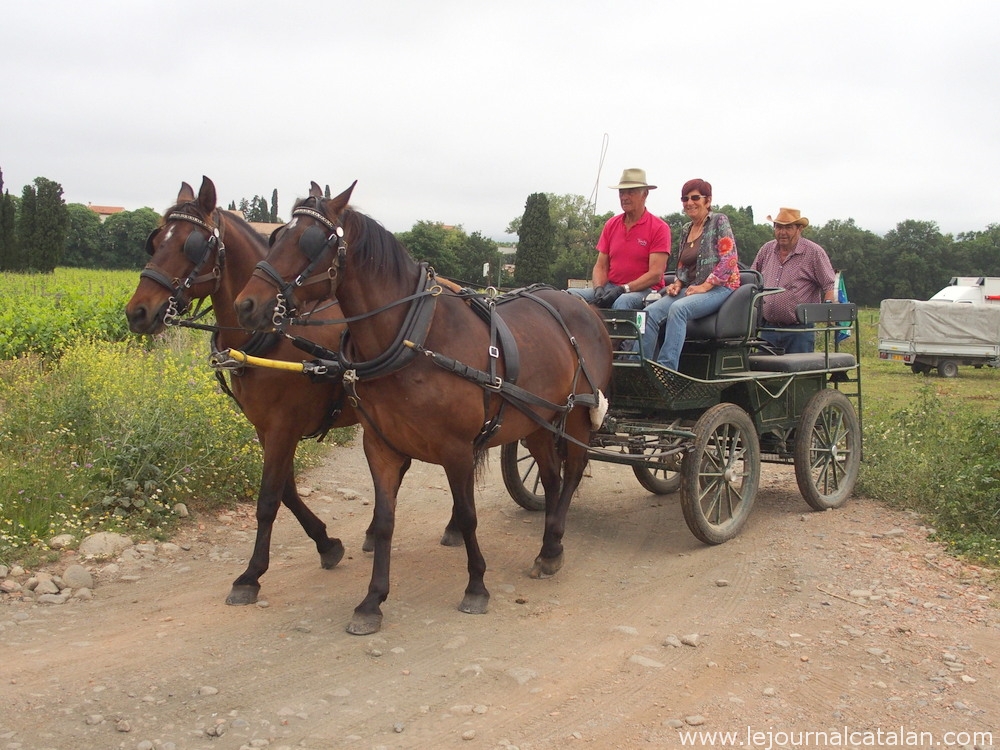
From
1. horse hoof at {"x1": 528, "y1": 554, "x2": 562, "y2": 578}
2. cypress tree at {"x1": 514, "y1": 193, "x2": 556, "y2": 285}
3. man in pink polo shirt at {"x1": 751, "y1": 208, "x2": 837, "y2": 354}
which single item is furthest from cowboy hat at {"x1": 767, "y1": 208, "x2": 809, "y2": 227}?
cypress tree at {"x1": 514, "y1": 193, "x2": 556, "y2": 285}

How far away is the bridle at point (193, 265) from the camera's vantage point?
4.85 m

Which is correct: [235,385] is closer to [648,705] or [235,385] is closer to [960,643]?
[648,705]

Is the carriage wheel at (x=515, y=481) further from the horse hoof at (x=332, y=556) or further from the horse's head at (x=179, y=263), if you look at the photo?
the horse's head at (x=179, y=263)

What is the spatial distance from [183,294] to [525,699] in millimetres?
2954

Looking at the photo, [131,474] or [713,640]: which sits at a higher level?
[131,474]

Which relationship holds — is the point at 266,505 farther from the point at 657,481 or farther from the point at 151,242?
the point at 657,481

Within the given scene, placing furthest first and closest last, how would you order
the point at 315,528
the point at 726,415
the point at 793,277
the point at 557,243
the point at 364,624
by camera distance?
1. the point at 557,243
2. the point at 793,277
3. the point at 726,415
4. the point at 315,528
5. the point at 364,624

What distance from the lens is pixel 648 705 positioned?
388cm

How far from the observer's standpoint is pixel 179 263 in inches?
193

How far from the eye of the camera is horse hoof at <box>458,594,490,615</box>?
5.09 m

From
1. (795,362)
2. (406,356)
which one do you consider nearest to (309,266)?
(406,356)

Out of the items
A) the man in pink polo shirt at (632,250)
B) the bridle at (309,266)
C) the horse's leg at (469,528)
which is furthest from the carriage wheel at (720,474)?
the bridle at (309,266)

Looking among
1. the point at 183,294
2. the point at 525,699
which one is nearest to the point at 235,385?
the point at 183,294

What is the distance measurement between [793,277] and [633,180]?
2075mm
